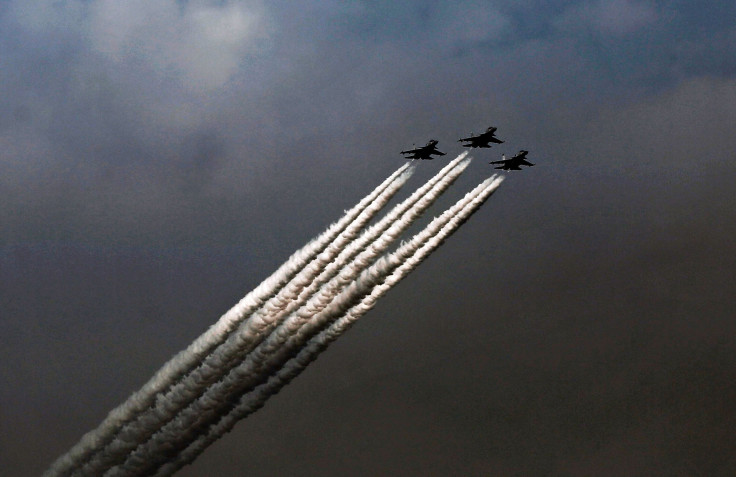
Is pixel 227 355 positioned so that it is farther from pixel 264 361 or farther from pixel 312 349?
pixel 312 349

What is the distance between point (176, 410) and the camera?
8556 centimetres

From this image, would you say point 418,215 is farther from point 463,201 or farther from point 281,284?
point 281,284

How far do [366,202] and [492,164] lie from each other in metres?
9.86

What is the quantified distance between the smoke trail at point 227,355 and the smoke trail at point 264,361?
0.66m

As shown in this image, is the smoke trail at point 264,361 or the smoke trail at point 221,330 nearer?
the smoke trail at point 264,361

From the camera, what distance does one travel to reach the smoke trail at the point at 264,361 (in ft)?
256

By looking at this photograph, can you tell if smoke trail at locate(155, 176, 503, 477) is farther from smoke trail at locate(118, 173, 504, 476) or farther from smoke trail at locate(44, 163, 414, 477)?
smoke trail at locate(44, 163, 414, 477)

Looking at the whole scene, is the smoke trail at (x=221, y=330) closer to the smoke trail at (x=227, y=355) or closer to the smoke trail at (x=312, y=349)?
the smoke trail at (x=227, y=355)

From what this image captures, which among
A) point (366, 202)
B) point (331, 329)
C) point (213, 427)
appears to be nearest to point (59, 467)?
point (213, 427)

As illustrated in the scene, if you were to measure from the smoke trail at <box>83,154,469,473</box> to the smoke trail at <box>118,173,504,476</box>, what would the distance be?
66cm

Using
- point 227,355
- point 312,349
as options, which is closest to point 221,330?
point 227,355

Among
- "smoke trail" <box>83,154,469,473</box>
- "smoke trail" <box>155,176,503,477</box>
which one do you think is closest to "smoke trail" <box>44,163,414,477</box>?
"smoke trail" <box>83,154,469,473</box>

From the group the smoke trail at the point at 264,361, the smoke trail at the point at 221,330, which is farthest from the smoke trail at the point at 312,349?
the smoke trail at the point at 221,330

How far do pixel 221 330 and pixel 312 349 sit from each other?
292 inches
